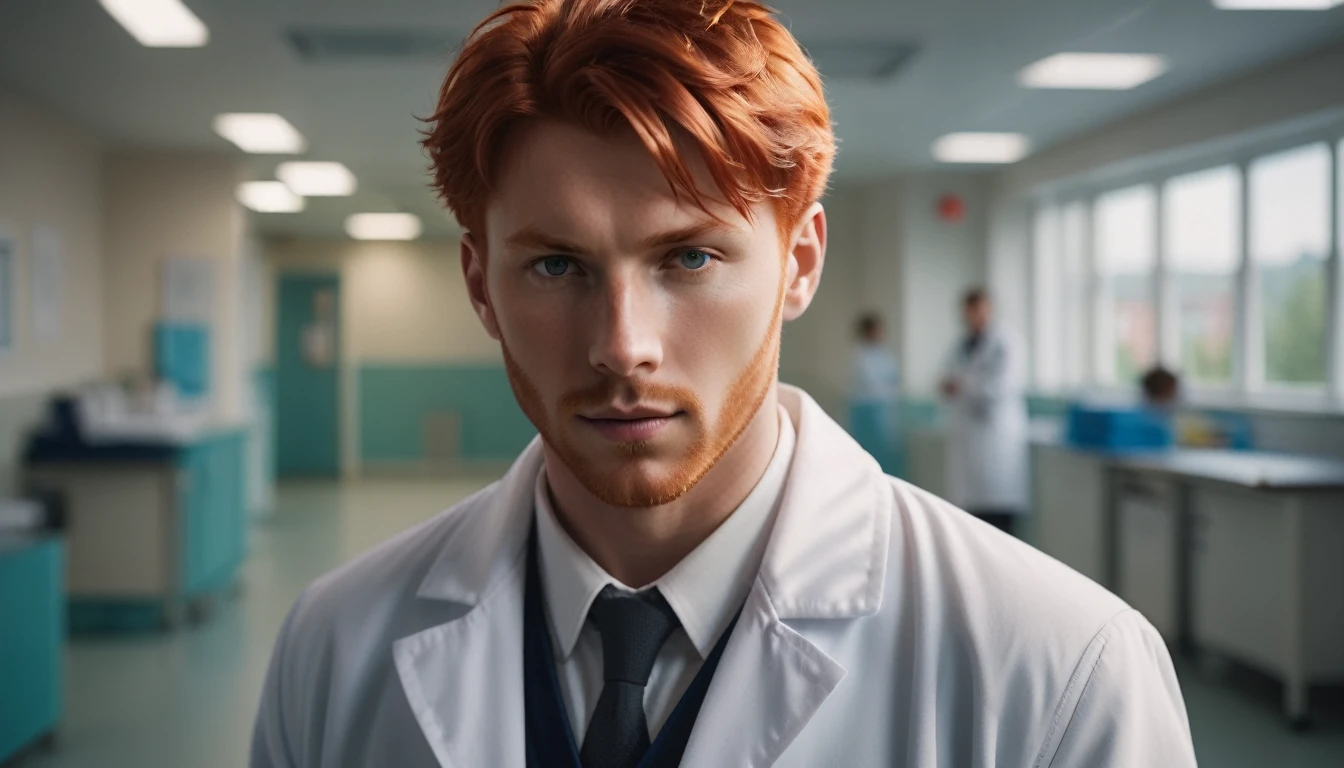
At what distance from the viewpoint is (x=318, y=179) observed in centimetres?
686

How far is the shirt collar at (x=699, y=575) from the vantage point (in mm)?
840

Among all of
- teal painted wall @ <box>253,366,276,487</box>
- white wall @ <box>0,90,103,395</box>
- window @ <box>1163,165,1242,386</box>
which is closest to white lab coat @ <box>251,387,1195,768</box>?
white wall @ <box>0,90,103,395</box>

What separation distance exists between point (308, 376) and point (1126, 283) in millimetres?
7108

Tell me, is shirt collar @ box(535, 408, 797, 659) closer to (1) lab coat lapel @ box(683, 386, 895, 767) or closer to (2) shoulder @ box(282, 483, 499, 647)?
(1) lab coat lapel @ box(683, 386, 895, 767)

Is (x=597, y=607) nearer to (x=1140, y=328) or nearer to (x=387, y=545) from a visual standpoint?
(x=387, y=545)

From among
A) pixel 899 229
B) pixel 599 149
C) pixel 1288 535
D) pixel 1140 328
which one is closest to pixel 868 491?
pixel 599 149

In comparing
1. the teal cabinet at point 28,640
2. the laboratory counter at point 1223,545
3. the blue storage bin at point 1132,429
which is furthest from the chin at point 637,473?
the blue storage bin at point 1132,429

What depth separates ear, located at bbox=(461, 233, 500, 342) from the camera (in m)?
0.85

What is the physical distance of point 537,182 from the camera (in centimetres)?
74

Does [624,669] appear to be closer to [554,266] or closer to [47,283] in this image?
[554,266]

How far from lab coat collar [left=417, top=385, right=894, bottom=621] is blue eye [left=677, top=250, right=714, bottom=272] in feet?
0.76

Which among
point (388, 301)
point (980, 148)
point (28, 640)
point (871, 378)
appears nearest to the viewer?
point (28, 640)

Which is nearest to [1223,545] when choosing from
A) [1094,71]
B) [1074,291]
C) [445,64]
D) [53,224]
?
[1094,71]

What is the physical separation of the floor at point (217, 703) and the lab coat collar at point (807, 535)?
2.19 m
